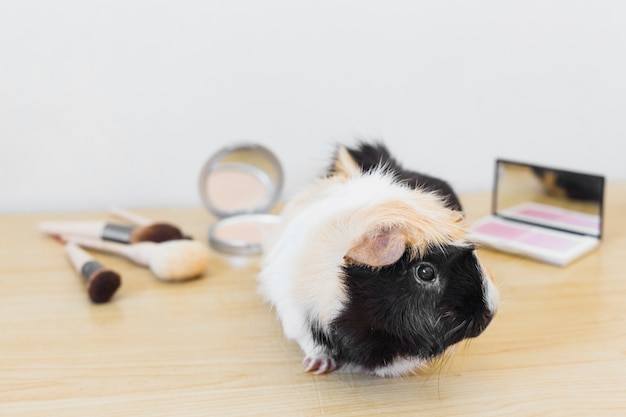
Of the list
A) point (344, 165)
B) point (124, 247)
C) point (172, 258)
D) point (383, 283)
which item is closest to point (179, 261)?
point (172, 258)

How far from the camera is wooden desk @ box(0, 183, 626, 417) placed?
0.67 m

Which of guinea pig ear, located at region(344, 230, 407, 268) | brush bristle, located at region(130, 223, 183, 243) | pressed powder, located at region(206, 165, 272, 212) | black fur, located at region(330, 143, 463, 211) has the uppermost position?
black fur, located at region(330, 143, 463, 211)

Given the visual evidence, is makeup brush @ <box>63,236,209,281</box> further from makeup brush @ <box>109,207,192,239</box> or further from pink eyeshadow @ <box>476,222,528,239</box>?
pink eyeshadow @ <box>476,222,528,239</box>

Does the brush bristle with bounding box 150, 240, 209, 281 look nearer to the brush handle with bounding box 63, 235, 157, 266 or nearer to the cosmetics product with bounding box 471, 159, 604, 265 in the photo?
the brush handle with bounding box 63, 235, 157, 266

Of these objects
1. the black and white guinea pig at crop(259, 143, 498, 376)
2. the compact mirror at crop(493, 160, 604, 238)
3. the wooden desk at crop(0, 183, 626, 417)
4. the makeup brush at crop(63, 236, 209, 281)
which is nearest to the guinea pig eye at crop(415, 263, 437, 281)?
the black and white guinea pig at crop(259, 143, 498, 376)

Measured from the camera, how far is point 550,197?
3.75 ft

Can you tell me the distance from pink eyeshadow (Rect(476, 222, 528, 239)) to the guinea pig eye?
0.50 metres

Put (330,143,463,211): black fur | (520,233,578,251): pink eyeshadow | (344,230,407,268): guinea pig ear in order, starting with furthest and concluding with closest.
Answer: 1. (520,233,578,251): pink eyeshadow
2. (330,143,463,211): black fur
3. (344,230,407,268): guinea pig ear

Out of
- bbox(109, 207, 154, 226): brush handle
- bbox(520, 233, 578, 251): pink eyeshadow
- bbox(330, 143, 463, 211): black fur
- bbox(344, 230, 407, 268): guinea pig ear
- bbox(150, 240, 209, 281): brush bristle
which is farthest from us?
bbox(109, 207, 154, 226): brush handle

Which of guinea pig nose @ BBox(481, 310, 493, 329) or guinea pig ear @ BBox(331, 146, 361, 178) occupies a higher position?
guinea pig ear @ BBox(331, 146, 361, 178)

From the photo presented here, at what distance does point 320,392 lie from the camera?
696mm

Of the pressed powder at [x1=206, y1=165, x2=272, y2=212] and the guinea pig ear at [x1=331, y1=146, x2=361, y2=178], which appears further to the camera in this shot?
the pressed powder at [x1=206, y1=165, x2=272, y2=212]

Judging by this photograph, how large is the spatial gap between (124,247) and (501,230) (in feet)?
1.94

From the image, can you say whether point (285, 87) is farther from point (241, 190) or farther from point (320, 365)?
point (320, 365)
